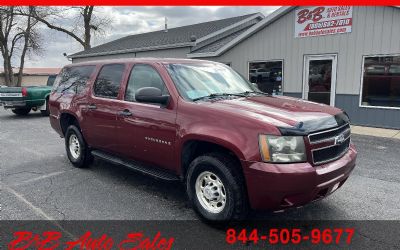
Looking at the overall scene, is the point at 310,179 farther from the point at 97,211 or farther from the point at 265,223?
the point at 97,211

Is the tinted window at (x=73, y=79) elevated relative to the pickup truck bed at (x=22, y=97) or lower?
elevated

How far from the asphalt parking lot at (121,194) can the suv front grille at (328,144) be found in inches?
35.1

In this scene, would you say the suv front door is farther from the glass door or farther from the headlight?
the glass door

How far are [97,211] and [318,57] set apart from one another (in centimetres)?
954

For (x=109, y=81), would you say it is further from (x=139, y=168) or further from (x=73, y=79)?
(x=139, y=168)

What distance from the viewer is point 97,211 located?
409cm

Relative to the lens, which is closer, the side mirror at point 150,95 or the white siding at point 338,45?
the side mirror at point 150,95

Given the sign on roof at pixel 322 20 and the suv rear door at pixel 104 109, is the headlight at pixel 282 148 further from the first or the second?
the sign on roof at pixel 322 20

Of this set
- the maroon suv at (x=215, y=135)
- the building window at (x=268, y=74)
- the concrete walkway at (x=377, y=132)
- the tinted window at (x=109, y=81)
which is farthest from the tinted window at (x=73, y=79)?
the building window at (x=268, y=74)

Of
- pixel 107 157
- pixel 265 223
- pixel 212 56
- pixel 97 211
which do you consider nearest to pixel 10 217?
pixel 97 211

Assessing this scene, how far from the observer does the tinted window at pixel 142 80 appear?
438cm

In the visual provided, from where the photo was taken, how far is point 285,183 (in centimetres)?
307

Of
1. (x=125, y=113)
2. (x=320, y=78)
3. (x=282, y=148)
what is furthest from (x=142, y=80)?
(x=320, y=78)

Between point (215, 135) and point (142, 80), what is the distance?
1.67 meters
